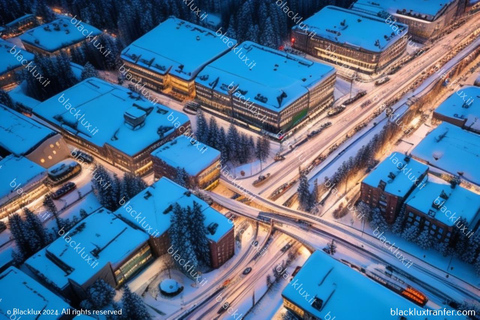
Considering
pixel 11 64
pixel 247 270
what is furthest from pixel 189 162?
pixel 11 64

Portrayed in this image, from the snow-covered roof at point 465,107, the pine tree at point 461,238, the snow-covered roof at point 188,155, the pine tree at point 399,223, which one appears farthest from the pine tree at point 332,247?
the snow-covered roof at point 465,107

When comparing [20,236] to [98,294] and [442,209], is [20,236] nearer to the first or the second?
[98,294]

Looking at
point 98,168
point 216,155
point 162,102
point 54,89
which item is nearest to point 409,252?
point 216,155

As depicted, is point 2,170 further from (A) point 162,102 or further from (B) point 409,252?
(B) point 409,252

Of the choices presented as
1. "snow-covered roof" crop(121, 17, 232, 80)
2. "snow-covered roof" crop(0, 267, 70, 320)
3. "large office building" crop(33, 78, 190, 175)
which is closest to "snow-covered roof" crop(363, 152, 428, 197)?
"large office building" crop(33, 78, 190, 175)

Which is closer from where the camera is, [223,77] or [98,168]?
[98,168]
